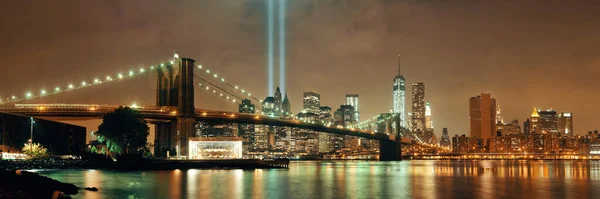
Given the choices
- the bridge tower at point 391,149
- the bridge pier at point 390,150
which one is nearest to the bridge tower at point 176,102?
the bridge pier at point 390,150

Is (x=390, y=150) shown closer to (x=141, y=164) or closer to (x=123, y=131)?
(x=141, y=164)

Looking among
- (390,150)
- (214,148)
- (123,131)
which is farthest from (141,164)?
(390,150)

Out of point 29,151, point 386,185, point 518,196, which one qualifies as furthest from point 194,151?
point 518,196

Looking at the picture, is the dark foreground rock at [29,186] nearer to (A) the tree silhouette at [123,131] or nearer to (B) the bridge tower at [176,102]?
(A) the tree silhouette at [123,131]

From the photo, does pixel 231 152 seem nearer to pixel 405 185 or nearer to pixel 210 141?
pixel 210 141

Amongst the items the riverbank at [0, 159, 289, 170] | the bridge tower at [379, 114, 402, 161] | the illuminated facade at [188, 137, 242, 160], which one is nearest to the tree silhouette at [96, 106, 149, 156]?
the riverbank at [0, 159, 289, 170]
